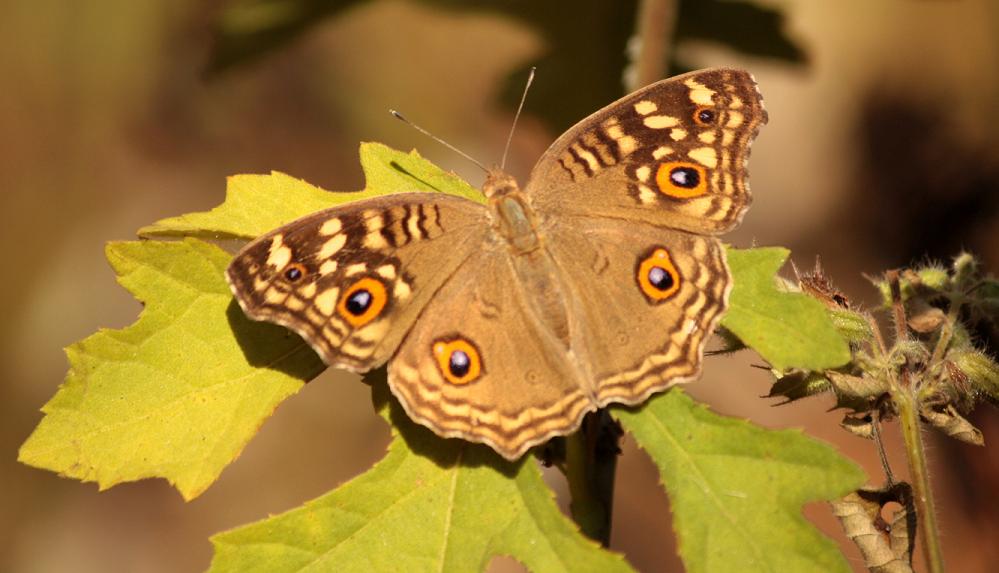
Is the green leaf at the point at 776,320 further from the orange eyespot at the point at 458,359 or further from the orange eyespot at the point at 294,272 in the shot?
the orange eyespot at the point at 294,272

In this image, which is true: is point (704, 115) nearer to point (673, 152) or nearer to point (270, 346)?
point (673, 152)

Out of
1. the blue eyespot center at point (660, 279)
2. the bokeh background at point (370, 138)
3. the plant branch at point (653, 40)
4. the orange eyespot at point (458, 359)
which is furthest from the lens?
the bokeh background at point (370, 138)

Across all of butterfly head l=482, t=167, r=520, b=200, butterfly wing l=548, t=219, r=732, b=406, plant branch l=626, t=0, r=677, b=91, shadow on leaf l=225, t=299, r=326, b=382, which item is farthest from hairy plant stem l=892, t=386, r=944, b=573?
plant branch l=626, t=0, r=677, b=91

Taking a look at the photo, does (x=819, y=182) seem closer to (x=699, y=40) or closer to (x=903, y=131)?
(x=903, y=131)

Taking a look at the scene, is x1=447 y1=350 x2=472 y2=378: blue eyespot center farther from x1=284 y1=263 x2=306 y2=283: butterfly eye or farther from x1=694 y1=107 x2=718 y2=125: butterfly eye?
x1=694 y1=107 x2=718 y2=125: butterfly eye

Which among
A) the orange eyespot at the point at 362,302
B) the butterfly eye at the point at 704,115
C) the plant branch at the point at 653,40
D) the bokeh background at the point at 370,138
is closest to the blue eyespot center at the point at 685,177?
the butterfly eye at the point at 704,115

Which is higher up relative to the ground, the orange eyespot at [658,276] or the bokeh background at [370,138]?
the orange eyespot at [658,276]
